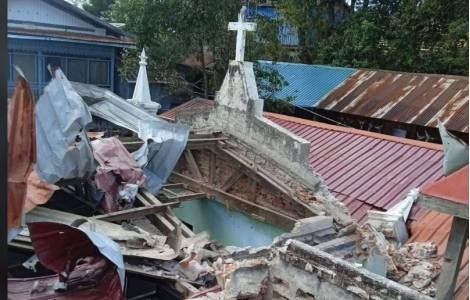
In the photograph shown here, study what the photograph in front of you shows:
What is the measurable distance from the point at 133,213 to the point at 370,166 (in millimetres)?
4491

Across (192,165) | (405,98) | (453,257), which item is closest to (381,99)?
(405,98)

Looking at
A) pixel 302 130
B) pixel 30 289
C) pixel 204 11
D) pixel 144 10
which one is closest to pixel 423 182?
pixel 302 130

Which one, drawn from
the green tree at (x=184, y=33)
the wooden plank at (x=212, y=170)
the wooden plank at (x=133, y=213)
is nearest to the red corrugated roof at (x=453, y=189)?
the wooden plank at (x=133, y=213)

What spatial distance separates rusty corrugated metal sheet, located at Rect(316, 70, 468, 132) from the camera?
534 inches

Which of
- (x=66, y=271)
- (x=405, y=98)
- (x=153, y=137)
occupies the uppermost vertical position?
(x=405, y=98)

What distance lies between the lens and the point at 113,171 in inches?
297

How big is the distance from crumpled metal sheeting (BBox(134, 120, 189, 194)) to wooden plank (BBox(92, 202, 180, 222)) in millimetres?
1266

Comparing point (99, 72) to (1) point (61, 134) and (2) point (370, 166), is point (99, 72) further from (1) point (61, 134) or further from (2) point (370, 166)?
(2) point (370, 166)


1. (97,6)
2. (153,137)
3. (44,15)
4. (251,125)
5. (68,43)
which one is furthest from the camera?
(97,6)

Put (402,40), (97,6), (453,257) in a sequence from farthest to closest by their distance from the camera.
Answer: (97,6), (402,40), (453,257)

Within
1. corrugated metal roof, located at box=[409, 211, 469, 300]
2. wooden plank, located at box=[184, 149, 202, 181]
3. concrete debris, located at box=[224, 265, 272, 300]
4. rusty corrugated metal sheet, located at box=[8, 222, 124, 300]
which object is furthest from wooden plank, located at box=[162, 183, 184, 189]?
corrugated metal roof, located at box=[409, 211, 469, 300]

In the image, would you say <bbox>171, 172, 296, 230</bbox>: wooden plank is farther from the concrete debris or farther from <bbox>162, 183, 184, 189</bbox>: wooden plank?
the concrete debris

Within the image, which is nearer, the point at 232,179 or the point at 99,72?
the point at 232,179

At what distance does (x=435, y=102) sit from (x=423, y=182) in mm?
7205
